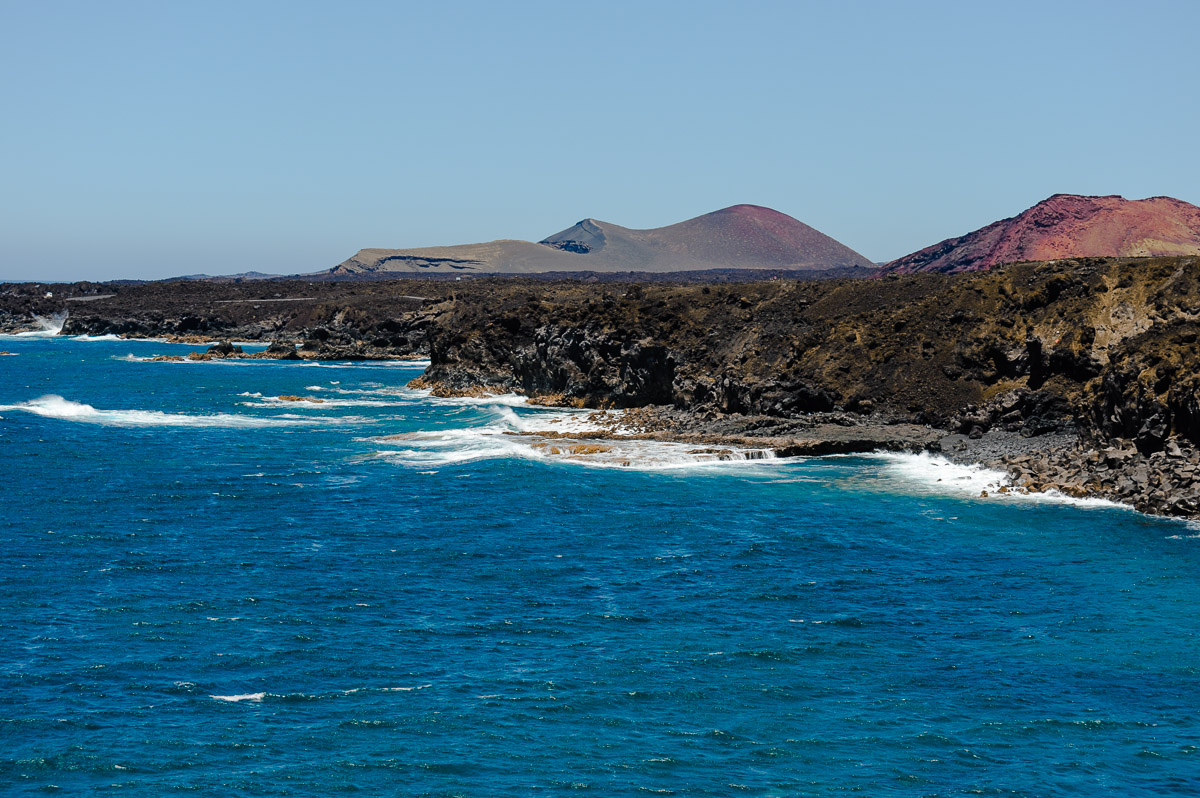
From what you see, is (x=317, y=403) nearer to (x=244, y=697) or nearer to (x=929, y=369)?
(x=929, y=369)

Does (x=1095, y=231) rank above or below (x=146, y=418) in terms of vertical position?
above

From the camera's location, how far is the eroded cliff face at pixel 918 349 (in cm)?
5834

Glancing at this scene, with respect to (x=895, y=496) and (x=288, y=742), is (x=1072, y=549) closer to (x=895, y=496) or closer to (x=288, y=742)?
(x=895, y=496)

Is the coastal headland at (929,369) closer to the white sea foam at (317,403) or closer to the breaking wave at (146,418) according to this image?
the white sea foam at (317,403)

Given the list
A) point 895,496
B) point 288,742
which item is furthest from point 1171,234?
point 288,742

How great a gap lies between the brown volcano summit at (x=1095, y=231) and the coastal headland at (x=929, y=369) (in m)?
51.0

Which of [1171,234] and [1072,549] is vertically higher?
[1171,234]

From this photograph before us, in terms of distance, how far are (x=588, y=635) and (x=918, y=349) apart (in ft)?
171

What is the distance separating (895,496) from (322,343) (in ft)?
458

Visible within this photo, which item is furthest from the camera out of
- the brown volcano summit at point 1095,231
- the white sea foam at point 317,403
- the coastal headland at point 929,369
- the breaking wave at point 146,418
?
the brown volcano summit at point 1095,231

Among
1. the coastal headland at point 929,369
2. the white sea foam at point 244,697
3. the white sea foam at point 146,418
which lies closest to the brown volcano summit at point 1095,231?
the coastal headland at point 929,369

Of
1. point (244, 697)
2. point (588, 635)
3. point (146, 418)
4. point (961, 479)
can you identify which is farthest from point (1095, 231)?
point (244, 697)

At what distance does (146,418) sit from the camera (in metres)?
90.0

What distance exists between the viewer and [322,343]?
17938 centimetres
